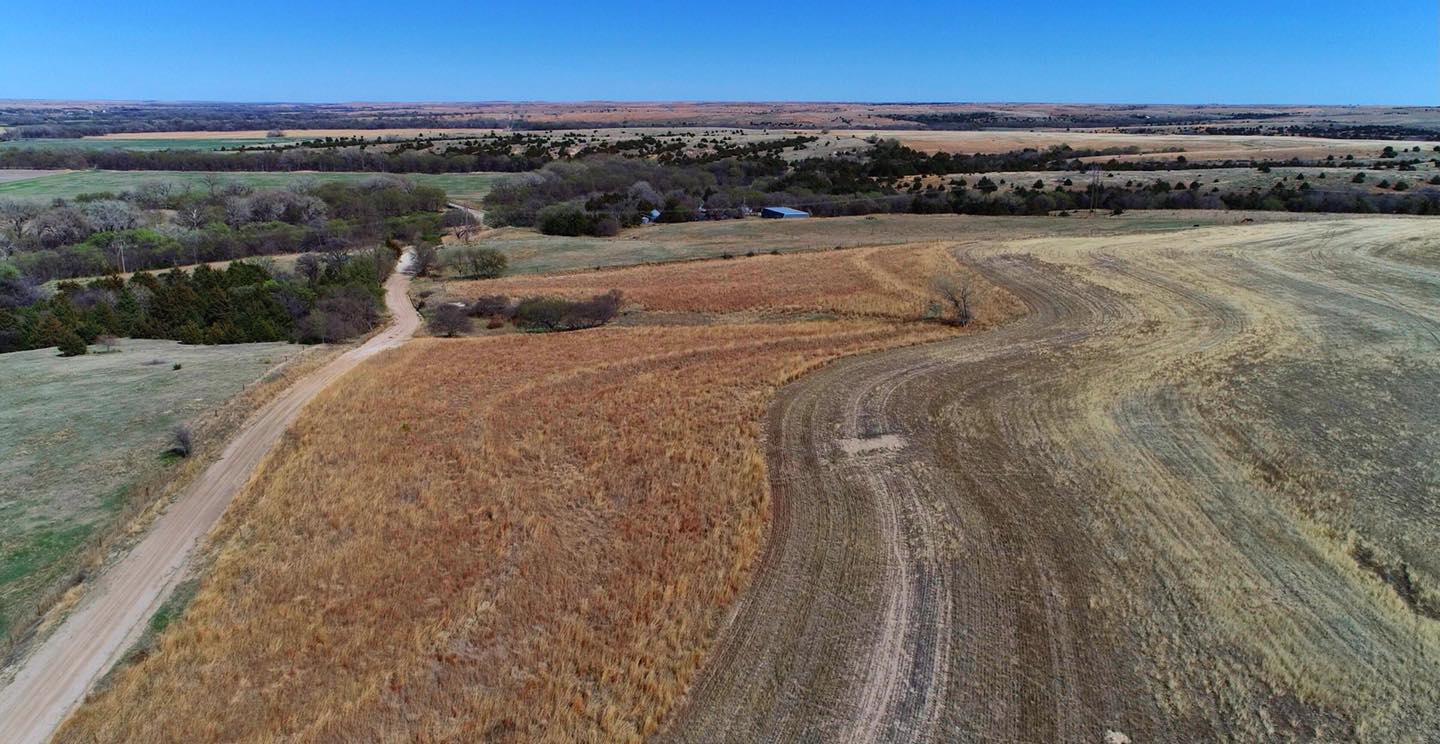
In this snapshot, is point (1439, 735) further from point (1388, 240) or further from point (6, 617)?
point (1388, 240)

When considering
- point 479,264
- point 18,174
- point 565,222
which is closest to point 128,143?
point 18,174

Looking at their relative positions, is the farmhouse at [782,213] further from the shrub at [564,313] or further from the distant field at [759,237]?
the shrub at [564,313]

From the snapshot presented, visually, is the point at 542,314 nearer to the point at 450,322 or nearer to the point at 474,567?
the point at 450,322

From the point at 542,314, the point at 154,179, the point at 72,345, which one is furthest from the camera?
the point at 154,179

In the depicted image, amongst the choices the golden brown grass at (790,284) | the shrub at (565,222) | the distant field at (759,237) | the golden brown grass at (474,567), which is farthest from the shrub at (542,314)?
the shrub at (565,222)

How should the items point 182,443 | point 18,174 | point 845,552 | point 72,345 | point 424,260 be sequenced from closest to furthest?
point 845,552, point 182,443, point 72,345, point 424,260, point 18,174

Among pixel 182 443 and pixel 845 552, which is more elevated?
pixel 845 552
